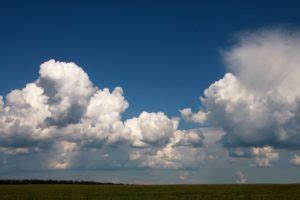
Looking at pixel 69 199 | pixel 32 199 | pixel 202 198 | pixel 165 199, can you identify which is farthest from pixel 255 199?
pixel 32 199

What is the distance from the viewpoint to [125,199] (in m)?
69.8

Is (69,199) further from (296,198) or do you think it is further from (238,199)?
(296,198)

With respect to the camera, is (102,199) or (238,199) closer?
(238,199)

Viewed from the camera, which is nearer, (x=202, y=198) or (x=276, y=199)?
(x=276, y=199)

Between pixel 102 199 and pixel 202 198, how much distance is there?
16789 mm

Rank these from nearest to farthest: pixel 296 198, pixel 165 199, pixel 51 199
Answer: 1. pixel 296 198
2. pixel 165 199
3. pixel 51 199

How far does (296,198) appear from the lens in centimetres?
6312

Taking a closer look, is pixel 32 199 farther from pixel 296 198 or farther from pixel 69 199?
pixel 296 198

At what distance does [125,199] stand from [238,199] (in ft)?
60.2

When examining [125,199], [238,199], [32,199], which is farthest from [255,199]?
[32,199]

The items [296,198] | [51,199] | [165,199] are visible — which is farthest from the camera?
[51,199]

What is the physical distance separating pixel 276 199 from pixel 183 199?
1420cm

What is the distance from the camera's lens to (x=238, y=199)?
64812 millimetres

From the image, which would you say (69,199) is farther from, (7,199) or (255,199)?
(255,199)
